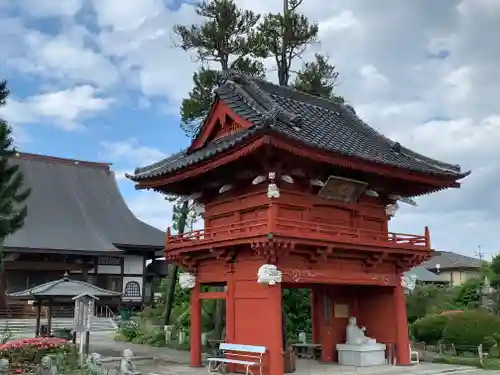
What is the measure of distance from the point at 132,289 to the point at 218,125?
1075 inches

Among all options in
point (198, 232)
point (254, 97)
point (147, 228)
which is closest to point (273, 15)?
point (254, 97)

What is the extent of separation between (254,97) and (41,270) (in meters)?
27.0

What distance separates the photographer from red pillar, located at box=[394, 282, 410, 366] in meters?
16.3

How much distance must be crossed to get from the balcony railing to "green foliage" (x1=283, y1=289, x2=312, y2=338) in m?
8.78

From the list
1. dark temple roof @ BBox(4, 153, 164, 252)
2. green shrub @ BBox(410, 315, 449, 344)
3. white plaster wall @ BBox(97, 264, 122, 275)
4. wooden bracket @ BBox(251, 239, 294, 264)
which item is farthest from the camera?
white plaster wall @ BBox(97, 264, 122, 275)

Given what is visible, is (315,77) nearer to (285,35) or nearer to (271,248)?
(285,35)

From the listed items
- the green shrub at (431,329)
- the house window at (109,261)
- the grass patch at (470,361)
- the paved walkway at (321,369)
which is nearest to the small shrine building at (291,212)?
the paved walkway at (321,369)

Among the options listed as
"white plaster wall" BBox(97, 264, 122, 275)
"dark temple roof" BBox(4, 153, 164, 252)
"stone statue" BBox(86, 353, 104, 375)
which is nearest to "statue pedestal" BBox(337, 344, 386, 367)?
"stone statue" BBox(86, 353, 104, 375)

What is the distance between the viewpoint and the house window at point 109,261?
39.6 m

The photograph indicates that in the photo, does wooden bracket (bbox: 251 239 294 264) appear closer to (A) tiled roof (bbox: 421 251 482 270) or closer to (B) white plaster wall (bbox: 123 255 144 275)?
(B) white plaster wall (bbox: 123 255 144 275)

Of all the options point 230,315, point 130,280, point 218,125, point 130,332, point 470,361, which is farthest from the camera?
point 130,280

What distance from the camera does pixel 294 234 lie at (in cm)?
1316

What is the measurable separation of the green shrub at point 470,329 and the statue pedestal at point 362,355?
5464 mm

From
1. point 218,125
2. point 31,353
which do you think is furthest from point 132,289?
point 218,125
